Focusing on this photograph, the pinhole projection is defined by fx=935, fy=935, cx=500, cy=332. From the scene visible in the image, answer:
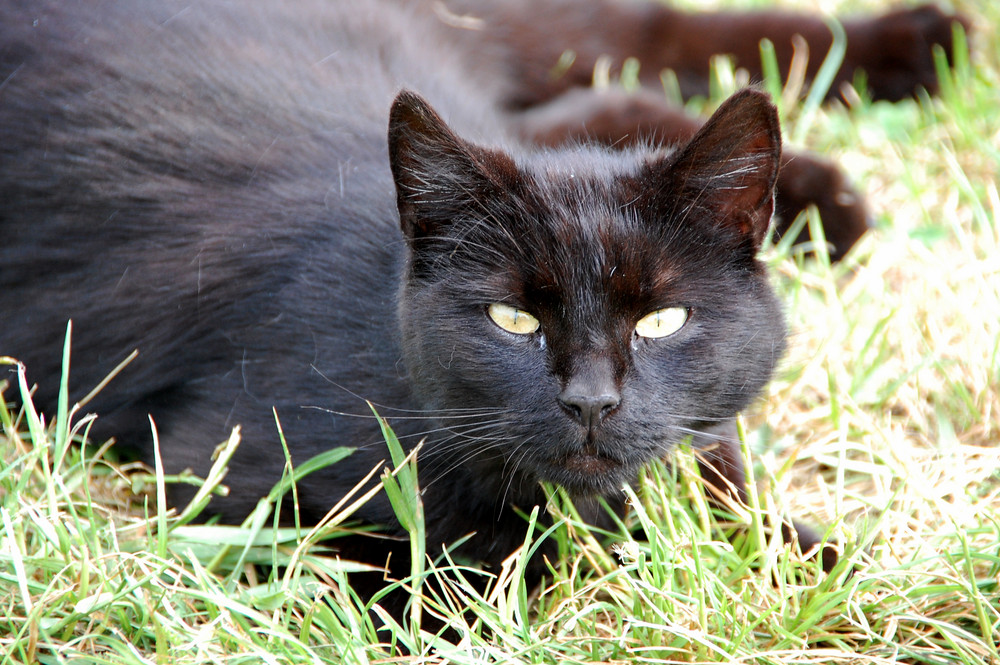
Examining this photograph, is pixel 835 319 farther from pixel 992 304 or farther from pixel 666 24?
pixel 666 24

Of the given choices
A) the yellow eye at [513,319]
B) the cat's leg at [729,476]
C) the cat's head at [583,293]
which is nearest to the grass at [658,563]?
the cat's leg at [729,476]

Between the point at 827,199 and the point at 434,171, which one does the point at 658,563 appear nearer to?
the point at 434,171

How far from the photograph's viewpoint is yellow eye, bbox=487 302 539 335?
1.52 metres

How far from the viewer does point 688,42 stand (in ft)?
10.7

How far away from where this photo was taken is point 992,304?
A: 227 cm

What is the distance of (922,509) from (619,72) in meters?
1.94

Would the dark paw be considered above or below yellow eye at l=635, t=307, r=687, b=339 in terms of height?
below

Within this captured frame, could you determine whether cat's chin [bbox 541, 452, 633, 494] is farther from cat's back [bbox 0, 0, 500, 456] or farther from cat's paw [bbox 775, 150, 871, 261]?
cat's paw [bbox 775, 150, 871, 261]

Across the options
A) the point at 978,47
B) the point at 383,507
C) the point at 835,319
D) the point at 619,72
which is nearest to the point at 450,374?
the point at 383,507

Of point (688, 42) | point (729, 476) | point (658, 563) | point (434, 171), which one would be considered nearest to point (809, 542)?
point (729, 476)

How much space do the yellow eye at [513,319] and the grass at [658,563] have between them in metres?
0.29

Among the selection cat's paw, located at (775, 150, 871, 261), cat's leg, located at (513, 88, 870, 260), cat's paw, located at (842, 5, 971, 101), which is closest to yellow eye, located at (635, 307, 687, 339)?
cat's leg, located at (513, 88, 870, 260)

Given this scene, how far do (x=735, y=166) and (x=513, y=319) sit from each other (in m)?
0.45

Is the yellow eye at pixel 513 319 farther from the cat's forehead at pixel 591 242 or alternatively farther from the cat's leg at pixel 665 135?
the cat's leg at pixel 665 135
